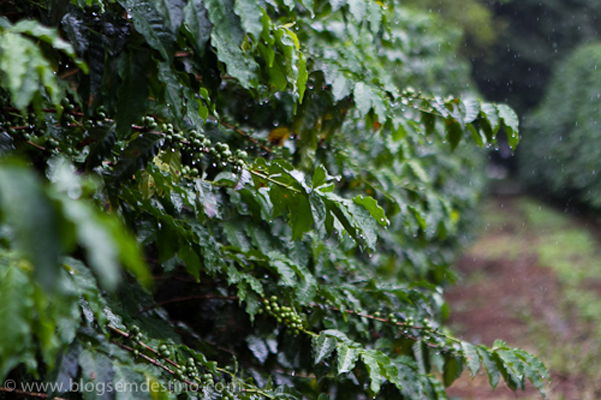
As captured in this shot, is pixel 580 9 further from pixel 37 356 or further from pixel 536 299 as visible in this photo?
pixel 37 356

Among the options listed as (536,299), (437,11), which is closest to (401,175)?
(536,299)

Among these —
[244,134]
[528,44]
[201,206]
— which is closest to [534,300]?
[244,134]

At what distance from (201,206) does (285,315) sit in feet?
→ 1.96

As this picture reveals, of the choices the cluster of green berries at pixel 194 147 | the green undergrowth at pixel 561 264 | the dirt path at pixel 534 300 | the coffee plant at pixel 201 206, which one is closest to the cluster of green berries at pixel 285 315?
the coffee plant at pixel 201 206

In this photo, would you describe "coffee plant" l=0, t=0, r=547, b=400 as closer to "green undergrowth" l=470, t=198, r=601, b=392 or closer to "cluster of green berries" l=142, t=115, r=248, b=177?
"cluster of green berries" l=142, t=115, r=248, b=177

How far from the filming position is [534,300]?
825cm

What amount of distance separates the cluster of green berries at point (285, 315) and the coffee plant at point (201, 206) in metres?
0.01

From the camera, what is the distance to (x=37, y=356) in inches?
52.7

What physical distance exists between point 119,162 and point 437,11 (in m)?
13.6

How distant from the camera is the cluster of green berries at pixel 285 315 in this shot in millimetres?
2088

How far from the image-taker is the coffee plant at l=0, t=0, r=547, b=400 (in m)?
1.03

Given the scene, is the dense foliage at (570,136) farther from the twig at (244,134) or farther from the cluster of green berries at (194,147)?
the cluster of green berries at (194,147)

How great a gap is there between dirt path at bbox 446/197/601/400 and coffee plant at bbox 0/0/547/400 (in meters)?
1.81

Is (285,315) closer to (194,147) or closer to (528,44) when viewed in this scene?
(194,147)
